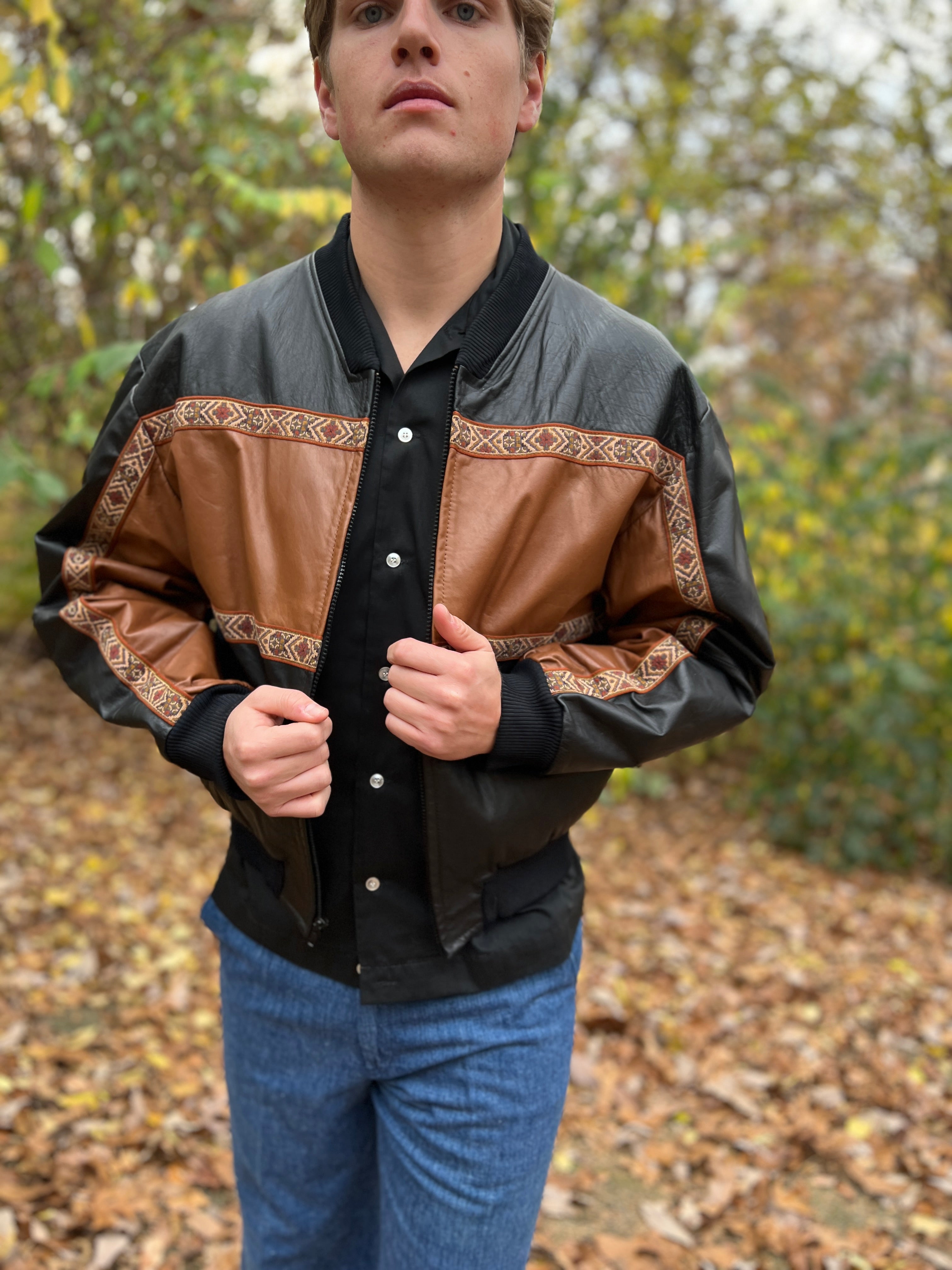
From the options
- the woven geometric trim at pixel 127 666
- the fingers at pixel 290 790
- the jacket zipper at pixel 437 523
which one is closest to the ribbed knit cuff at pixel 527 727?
the jacket zipper at pixel 437 523

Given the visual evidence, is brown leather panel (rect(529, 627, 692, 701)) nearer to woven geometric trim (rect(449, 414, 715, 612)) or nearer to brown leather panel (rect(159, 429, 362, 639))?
woven geometric trim (rect(449, 414, 715, 612))

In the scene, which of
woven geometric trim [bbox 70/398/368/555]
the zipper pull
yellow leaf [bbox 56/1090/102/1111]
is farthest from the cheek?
yellow leaf [bbox 56/1090/102/1111]

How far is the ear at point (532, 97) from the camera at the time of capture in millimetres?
1510

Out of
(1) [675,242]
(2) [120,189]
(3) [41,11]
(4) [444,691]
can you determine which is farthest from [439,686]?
(1) [675,242]

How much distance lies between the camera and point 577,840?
563 centimetres

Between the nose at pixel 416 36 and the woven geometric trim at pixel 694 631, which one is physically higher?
the nose at pixel 416 36

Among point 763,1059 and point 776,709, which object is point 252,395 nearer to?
point 763,1059

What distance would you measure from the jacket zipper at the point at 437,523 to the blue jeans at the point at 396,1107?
0.30m

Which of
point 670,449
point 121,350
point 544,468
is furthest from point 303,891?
point 121,350

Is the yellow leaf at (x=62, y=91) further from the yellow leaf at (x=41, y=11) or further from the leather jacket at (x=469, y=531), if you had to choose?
the leather jacket at (x=469, y=531)

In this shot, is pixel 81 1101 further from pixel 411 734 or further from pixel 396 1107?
pixel 411 734

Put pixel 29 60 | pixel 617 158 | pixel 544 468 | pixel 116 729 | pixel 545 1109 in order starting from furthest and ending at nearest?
pixel 617 158 < pixel 116 729 < pixel 29 60 < pixel 545 1109 < pixel 544 468

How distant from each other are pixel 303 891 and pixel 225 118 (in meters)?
3.64

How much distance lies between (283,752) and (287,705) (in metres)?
0.06
